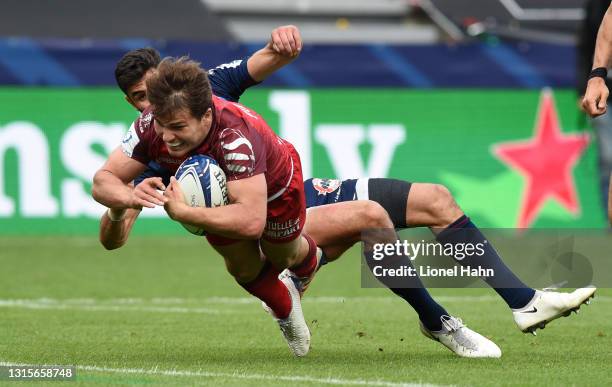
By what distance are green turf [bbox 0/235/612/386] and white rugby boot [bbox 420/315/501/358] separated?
0.27 feet

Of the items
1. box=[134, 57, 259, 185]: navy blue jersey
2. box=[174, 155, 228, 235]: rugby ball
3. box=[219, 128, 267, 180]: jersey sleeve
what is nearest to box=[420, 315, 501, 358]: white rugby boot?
box=[219, 128, 267, 180]: jersey sleeve

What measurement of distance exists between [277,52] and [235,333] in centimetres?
191

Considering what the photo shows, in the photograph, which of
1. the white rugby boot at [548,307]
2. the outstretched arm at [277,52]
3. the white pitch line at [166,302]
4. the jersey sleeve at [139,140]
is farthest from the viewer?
the white pitch line at [166,302]

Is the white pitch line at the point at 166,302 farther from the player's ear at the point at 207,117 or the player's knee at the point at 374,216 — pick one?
the player's ear at the point at 207,117

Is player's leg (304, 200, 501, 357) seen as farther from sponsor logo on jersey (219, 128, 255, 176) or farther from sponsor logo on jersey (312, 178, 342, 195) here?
sponsor logo on jersey (219, 128, 255, 176)

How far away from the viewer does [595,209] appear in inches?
639

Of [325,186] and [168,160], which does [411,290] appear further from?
[168,160]

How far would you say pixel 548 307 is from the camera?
22.2 ft

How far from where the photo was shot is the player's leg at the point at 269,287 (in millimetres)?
6766

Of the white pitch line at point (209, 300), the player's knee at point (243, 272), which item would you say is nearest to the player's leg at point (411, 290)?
the player's knee at point (243, 272)

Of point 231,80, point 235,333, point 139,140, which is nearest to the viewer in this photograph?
point 139,140

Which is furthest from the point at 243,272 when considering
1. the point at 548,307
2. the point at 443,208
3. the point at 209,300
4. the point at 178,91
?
the point at 209,300

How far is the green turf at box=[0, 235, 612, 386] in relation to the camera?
20.1ft

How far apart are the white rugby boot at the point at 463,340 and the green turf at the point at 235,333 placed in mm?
84
